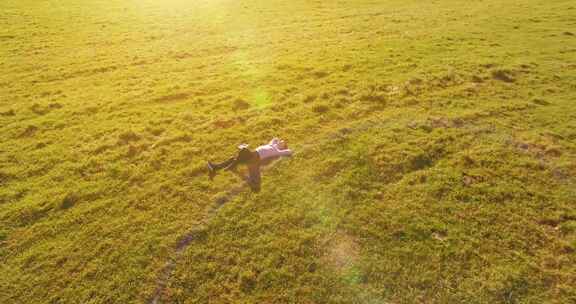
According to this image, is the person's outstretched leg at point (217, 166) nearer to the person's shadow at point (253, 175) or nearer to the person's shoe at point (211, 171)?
the person's shoe at point (211, 171)

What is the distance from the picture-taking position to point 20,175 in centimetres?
961

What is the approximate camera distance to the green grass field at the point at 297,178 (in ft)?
21.2

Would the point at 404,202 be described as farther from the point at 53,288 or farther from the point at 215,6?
the point at 215,6

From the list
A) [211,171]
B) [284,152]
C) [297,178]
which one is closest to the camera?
[211,171]

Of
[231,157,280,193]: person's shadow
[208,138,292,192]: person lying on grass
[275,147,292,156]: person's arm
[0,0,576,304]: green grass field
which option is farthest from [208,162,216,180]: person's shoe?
[275,147,292,156]: person's arm

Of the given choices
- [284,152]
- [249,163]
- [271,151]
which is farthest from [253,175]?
[284,152]

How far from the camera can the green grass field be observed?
647cm

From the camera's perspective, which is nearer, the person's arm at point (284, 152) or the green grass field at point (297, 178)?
the green grass field at point (297, 178)

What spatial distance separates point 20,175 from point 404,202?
11385mm

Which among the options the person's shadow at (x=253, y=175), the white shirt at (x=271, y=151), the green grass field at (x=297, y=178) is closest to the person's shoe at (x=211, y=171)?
the green grass field at (x=297, y=178)

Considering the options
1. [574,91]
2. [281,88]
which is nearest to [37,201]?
[281,88]

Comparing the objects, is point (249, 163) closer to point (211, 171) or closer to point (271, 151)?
point (271, 151)

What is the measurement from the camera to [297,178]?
9.06 metres

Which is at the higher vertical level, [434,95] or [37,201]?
[434,95]
